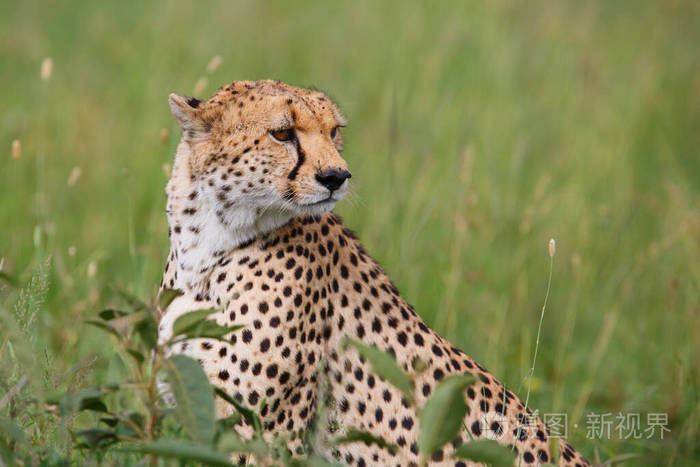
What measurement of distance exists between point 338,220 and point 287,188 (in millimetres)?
493

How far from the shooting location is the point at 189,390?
1758 mm

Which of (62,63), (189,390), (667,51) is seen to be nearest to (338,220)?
(189,390)

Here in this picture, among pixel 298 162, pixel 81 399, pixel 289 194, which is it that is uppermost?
pixel 298 162

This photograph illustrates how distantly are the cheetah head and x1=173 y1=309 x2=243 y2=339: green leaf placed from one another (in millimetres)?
1027

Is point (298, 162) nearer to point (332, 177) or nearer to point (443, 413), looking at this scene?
point (332, 177)

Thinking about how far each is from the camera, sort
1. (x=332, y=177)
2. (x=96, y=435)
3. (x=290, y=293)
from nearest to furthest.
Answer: (x=96, y=435)
(x=332, y=177)
(x=290, y=293)

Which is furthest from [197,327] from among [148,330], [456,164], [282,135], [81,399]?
[456,164]

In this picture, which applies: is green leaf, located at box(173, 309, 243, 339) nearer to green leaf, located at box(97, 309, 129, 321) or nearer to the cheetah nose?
green leaf, located at box(97, 309, 129, 321)

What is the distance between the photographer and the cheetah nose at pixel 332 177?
277 cm

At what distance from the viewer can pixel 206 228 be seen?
118 inches

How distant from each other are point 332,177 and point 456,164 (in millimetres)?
2747

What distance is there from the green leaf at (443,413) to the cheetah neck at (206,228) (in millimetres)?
1317

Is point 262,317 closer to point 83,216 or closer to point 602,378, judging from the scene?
point 602,378

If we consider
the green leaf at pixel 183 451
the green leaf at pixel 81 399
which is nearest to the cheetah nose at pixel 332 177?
the green leaf at pixel 81 399
